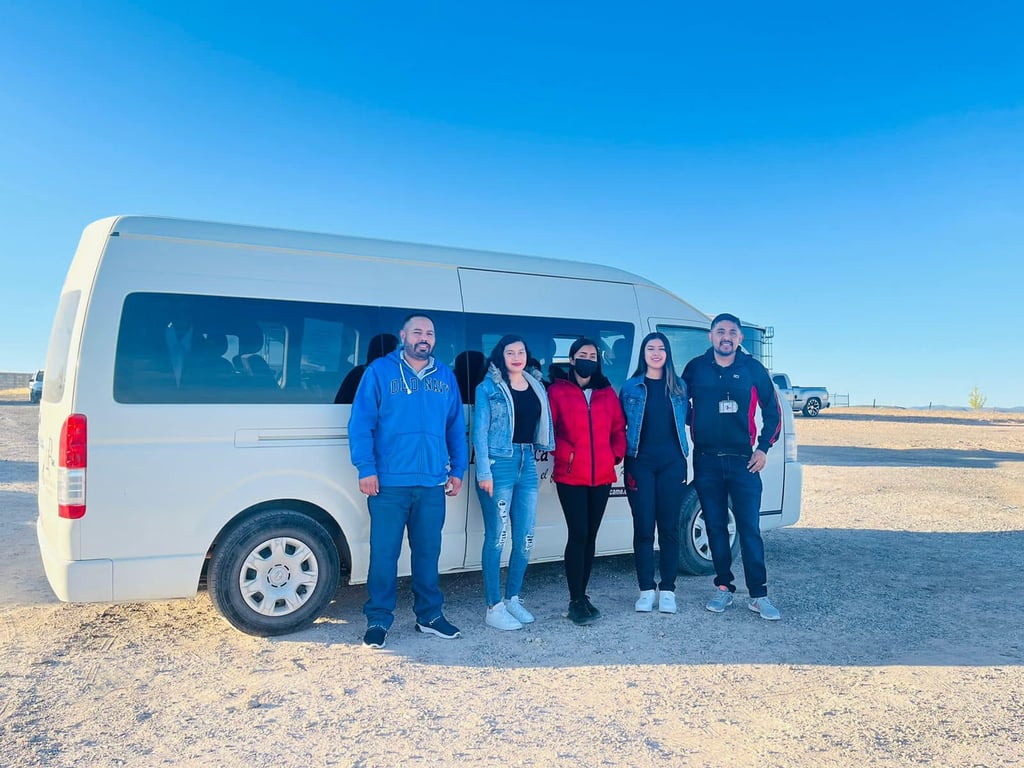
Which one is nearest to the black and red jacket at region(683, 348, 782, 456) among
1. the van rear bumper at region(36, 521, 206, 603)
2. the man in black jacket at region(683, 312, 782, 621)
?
the man in black jacket at region(683, 312, 782, 621)

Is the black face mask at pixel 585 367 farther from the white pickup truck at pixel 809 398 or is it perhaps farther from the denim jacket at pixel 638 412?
the white pickup truck at pixel 809 398

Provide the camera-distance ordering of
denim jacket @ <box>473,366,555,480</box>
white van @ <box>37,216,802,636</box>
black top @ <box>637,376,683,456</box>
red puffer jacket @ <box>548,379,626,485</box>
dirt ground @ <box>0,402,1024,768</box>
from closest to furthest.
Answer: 1. dirt ground @ <box>0,402,1024,768</box>
2. white van @ <box>37,216,802,636</box>
3. denim jacket @ <box>473,366,555,480</box>
4. red puffer jacket @ <box>548,379,626,485</box>
5. black top @ <box>637,376,683,456</box>

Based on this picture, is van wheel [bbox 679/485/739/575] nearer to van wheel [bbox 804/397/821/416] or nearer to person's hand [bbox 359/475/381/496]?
person's hand [bbox 359/475/381/496]

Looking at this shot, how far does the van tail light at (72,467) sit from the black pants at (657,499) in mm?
3317

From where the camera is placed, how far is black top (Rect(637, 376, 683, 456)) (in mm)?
5016

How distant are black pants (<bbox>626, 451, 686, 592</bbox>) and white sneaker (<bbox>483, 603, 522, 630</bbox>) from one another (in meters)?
1.02

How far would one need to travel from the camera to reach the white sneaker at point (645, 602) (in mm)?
5133

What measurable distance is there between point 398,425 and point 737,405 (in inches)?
92.1

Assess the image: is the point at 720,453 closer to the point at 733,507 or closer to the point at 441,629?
the point at 733,507

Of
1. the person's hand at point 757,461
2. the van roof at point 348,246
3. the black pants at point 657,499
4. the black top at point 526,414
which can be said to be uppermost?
the van roof at point 348,246

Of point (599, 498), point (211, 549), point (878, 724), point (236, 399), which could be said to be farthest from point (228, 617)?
point (878, 724)

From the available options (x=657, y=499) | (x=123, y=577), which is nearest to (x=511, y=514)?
(x=657, y=499)

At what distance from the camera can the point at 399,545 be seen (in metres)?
4.56

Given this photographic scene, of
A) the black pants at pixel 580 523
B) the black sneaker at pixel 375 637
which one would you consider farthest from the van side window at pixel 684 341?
the black sneaker at pixel 375 637
